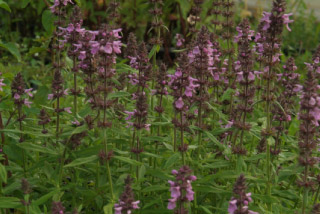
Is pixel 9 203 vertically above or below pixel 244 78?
below

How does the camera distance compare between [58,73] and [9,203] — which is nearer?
[9,203]

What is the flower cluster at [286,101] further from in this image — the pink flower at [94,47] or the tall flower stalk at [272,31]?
the pink flower at [94,47]

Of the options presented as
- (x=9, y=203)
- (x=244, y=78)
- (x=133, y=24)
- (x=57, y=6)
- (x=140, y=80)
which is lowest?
(x=9, y=203)

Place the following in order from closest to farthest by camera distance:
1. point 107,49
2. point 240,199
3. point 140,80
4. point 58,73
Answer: point 240,199 → point 107,49 → point 58,73 → point 140,80

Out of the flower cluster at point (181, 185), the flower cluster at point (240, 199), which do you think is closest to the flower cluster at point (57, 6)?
the flower cluster at point (181, 185)

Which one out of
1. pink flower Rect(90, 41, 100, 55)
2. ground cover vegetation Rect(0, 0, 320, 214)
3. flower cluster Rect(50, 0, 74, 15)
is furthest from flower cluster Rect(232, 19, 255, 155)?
flower cluster Rect(50, 0, 74, 15)

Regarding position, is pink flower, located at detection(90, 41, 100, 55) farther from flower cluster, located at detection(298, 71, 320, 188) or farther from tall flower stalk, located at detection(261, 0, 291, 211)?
flower cluster, located at detection(298, 71, 320, 188)

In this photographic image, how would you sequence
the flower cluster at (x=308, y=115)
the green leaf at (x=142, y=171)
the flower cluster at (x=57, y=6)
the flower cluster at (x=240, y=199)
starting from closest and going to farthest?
the flower cluster at (x=240, y=199) → the flower cluster at (x=308, y=115) → the green leaf at (x=142, y=171) → the flower cluster at (x=57, y=6)

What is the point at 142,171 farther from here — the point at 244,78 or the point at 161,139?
the point at 244,78

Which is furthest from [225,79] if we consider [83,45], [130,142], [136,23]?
[136,23]

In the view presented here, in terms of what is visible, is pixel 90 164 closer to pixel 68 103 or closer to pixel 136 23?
pixel 68 103

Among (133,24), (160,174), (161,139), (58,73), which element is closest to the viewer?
(160,174)

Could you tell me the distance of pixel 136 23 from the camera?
9.86m

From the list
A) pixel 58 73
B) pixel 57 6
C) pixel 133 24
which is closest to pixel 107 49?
pixel 58 73
